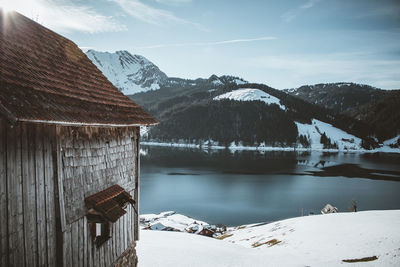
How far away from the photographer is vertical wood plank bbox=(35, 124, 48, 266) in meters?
5.05

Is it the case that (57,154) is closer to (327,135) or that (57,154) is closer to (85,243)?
(85,243)

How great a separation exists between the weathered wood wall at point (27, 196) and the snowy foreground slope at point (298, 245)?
10.6 metres

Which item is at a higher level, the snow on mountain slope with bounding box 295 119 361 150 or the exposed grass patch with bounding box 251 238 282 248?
the snow on mountain slope with bounding box 295 119 361 150

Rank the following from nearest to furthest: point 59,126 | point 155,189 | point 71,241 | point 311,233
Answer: point 59,126
point 71,241
point 311,233
point 155,189

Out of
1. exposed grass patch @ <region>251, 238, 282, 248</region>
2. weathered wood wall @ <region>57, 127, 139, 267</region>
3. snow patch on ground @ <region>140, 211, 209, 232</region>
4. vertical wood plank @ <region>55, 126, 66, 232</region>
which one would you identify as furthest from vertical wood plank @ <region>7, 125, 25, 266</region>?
snow patch on ground @ <region>140, 211, 209, 232</region>

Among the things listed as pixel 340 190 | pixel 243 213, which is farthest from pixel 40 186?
pixel 340 190

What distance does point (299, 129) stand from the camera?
18450 centimetres

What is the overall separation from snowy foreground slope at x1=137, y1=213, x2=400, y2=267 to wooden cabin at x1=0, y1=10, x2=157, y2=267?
9108 millimetres

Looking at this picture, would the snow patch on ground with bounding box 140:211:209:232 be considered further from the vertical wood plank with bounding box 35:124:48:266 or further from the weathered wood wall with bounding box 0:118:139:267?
the vertical wood plank with bounding box 35:124:48:266

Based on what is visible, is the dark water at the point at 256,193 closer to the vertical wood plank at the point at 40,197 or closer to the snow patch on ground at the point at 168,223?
the snow patch on ground at the point at 168,223

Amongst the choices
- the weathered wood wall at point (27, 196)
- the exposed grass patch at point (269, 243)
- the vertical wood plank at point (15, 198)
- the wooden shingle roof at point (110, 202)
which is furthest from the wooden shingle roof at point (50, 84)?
the exposed grass patch at point (269, 243)

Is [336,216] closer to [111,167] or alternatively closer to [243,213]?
[243,213]

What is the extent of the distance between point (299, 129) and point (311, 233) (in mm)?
171578

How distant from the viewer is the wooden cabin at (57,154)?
14.9ft
